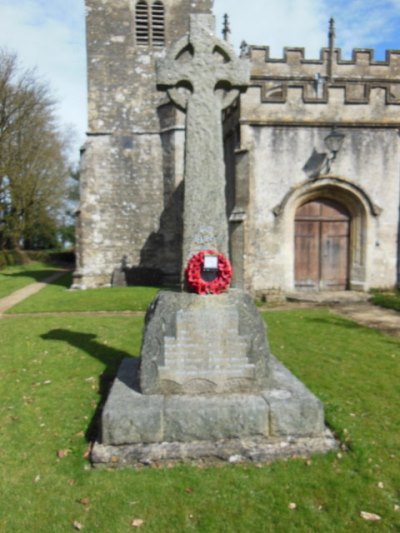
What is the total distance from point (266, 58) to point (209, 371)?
58.5 feet

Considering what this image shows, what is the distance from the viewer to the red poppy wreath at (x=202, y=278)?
14.5ft

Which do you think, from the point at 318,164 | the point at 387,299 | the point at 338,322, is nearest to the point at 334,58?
the point at 318,164

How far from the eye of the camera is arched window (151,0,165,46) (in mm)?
17281

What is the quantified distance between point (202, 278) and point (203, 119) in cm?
183

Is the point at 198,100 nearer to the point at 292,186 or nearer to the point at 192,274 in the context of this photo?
the point at 192,274

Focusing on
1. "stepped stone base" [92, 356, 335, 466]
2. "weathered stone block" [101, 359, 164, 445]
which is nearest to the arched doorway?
"stepped stone base" [92, 356, 335, 466]

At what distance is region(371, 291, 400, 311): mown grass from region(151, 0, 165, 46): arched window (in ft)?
44.0

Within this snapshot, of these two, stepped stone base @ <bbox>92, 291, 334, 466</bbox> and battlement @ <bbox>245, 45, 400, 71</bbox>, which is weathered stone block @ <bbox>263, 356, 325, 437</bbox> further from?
battlement @ <bbox>245, 45, 400, 71</bbox>

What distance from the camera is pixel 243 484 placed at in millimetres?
3486

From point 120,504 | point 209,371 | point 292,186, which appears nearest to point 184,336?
point 209,371

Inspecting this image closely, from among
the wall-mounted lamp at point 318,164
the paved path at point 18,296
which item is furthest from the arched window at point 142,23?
the paved path at point 18,296

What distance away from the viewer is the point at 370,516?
10.2 feet

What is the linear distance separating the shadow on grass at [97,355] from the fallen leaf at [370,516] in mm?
2537

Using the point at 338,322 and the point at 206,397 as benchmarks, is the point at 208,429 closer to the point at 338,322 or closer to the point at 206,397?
the point at 206,397
